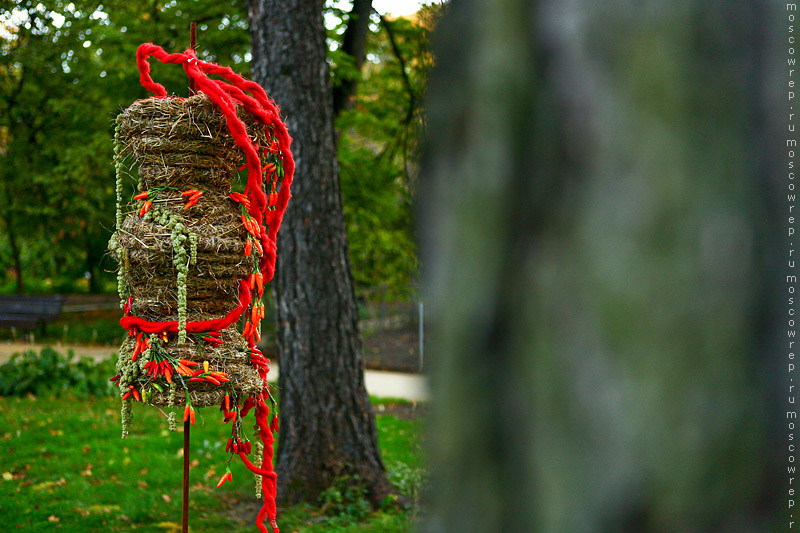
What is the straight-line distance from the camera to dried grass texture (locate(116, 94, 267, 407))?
7.75 feet

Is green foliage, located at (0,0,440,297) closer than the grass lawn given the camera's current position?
No

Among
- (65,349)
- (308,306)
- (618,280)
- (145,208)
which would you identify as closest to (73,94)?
(65,349)

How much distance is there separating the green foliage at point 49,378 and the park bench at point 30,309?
3830mm

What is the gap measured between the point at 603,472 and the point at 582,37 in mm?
269

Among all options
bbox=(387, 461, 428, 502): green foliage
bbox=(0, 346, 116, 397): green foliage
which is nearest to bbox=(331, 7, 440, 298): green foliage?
bbox=(387, 461, 428, 502): green foliage

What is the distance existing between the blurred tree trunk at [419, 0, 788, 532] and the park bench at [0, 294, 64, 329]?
13.6 meters

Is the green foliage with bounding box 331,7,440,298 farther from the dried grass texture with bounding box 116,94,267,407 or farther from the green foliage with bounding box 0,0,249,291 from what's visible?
the dried grass texture with bounding box 116,94,267,407

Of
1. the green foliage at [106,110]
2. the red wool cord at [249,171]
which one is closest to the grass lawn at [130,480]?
the red wool cord at [249,171]

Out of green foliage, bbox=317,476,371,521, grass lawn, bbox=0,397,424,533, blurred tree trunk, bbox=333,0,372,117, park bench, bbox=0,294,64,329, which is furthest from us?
park bench, bbox=0,294,64,329

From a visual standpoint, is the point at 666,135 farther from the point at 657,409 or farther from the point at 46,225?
the point at 46,225

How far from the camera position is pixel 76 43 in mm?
10930

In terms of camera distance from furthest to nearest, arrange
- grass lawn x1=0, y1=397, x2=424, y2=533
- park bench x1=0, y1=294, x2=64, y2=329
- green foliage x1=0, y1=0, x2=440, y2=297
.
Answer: park bench x1=0, y1=294, x2=64, y2=329, green foliage x1=0, y1=0, x2=440, y2=297, grass lawn x1=0, y1=397, x2=424, y2=533

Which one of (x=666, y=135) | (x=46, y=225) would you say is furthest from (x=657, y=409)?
(x=46, y=225)

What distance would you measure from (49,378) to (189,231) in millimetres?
7520
